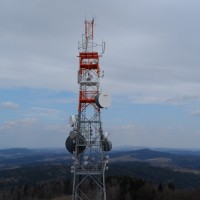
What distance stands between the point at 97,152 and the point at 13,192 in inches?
3531

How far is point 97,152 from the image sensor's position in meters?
26.2

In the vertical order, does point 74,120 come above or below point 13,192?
above

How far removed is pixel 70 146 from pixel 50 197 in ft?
255

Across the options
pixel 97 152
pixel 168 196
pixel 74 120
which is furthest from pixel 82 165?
pixel 168 196

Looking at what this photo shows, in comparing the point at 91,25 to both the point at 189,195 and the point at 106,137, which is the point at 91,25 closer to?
the point at 106,137

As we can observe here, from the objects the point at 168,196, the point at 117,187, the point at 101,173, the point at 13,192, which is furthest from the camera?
the point at 13,192

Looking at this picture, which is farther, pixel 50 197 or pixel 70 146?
pixel 50 197

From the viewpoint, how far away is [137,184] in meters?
76.1

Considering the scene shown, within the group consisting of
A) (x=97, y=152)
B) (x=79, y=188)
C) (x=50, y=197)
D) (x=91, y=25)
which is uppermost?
(x=91, y=25)

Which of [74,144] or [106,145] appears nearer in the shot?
[106,145]

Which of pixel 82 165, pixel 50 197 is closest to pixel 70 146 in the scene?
pixel 82 165

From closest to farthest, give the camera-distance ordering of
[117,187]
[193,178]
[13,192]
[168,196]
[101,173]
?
[101,173]
[168,196]
[117,187]
[13,192]
[193,178]

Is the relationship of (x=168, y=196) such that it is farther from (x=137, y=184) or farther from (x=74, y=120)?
(x=74, y=120)

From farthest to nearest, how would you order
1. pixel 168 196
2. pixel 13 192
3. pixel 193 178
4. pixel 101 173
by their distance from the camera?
pixel 193 178, pixel 13 192, pixel 168 196, pixel 101 173
